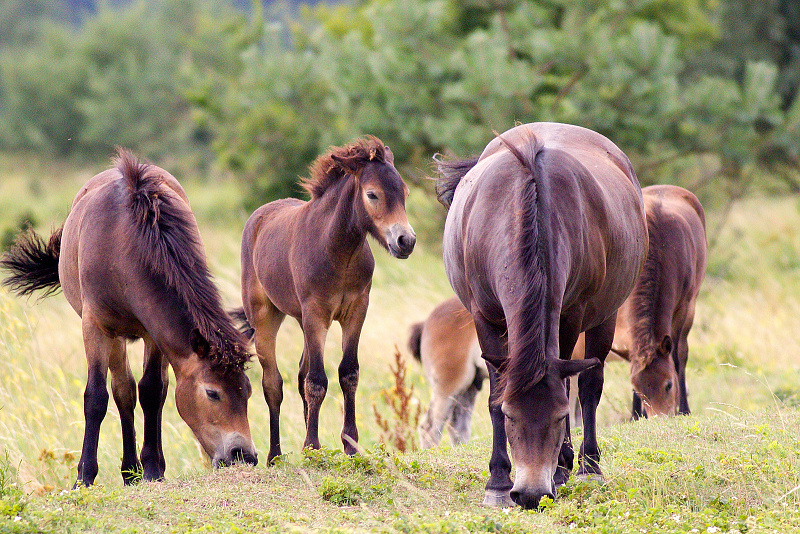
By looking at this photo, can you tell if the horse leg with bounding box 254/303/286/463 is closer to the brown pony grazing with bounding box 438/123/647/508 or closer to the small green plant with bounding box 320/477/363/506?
the small green plant with bounding box 320/477/363/506

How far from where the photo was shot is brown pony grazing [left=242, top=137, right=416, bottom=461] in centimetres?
521

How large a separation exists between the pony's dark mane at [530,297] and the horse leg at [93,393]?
2578mm

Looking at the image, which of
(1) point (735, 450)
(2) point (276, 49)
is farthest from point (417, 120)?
(1) point (735, 450)

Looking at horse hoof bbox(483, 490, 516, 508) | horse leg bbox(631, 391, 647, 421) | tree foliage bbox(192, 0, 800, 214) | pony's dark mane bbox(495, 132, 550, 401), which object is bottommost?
horse leg bbox(631, 391, 647, 421)

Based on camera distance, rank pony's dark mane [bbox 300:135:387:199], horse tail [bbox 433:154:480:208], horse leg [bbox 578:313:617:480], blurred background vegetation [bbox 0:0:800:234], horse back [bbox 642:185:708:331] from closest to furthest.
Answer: horse leg [bbox 578:313:617:480] < pony's dark mane [bbox 300:135:387:199] < horse tail [bbox 433:154:480:208] < horse back [bbox 642:185:708:331] < blurred background vegetation [bbox 0:0:800:234]

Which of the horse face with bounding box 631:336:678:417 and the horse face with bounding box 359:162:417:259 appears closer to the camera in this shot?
the horse face with bounding box 359:162:417:259

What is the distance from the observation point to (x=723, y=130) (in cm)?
1236

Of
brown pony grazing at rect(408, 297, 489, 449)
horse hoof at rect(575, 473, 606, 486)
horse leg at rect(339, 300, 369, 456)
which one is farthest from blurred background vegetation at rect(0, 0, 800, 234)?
horse hoof at rect(575, 473, 606, 486)

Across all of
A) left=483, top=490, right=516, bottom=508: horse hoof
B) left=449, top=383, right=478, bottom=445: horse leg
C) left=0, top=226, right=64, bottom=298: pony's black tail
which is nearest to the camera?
left=483, top=490, right=516, bottom=508: horse hoof

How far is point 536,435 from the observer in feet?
11.9

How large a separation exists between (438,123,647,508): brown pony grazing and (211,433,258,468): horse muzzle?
4.91 ft

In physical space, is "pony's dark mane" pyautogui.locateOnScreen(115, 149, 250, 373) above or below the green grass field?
above

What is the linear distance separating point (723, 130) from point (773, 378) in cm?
519

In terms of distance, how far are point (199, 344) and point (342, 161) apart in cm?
150
